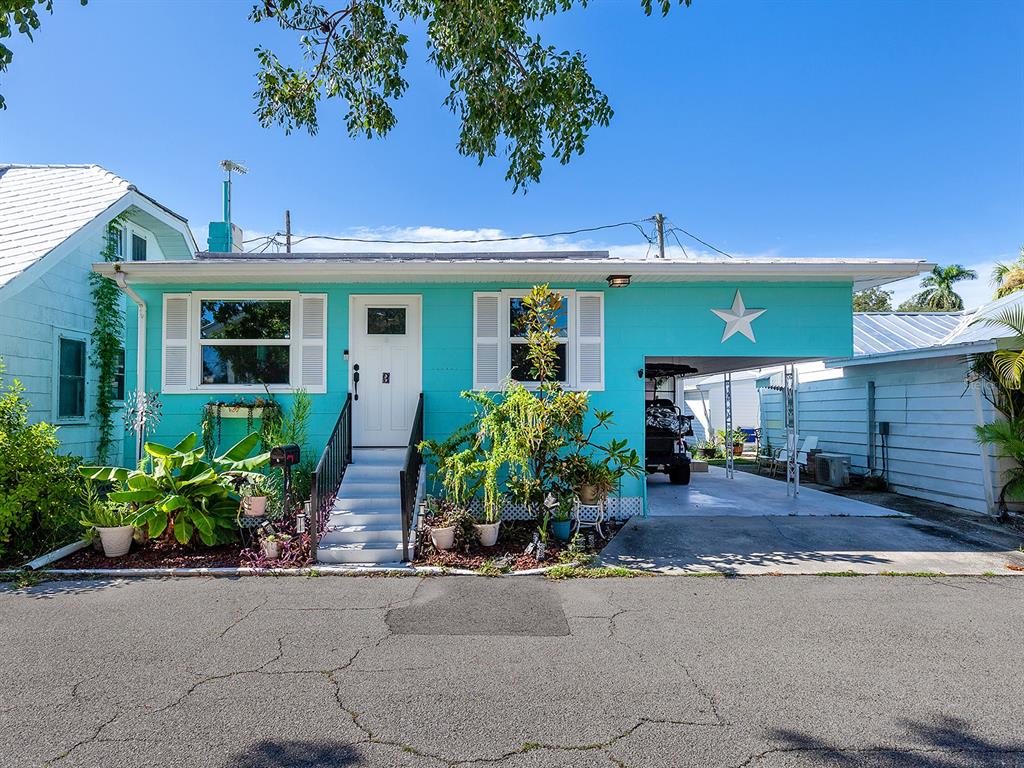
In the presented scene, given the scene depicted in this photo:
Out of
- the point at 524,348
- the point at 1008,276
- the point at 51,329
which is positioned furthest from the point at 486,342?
the point at 1008,276

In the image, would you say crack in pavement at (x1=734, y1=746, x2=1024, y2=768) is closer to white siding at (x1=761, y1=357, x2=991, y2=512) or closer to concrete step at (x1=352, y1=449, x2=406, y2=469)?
concrete step at (x1=352, y1=449, x2=406, y2=469)

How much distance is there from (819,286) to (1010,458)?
143 inches

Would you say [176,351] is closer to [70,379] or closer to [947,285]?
[70,379]

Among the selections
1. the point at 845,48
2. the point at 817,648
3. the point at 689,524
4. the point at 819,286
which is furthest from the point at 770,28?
the point at 817,648

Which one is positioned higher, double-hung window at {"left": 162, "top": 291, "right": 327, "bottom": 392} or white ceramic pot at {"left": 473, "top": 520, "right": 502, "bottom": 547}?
double-hung window at {"left": 162, "top": 291, "right": 327, "bottom": 392}

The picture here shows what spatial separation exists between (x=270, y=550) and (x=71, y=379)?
5573 mm

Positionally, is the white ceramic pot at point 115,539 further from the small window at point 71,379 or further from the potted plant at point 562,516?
the potted plant at point 562,516

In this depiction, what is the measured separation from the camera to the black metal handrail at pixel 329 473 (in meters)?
5.70

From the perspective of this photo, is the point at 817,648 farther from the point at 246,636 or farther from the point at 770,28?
the point at 770,28

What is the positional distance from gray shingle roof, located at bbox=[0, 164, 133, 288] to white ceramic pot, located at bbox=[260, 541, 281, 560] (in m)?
5.11

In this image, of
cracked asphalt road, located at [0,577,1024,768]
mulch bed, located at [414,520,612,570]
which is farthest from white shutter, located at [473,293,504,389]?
cracked asphalt road, located at [0,577,1024,768]

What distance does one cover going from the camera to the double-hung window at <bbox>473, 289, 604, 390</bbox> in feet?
24.7

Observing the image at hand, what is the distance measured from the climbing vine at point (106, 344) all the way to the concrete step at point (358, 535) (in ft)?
17.9

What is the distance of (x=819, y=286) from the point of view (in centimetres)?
751
